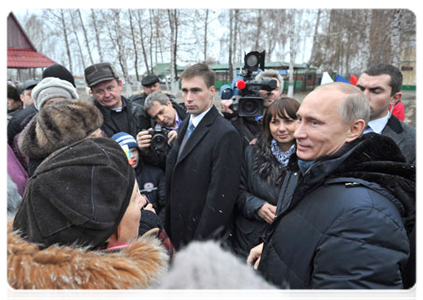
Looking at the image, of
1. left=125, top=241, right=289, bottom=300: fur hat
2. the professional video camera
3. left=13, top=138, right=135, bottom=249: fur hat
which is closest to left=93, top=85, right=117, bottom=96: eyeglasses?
the professional video camera

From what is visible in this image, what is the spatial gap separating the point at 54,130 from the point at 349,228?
1.70 m

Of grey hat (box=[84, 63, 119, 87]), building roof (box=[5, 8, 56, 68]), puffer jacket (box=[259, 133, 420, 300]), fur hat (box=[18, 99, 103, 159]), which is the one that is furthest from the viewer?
building roof (box=[5, 8, 56, 68])

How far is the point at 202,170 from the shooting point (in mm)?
2256

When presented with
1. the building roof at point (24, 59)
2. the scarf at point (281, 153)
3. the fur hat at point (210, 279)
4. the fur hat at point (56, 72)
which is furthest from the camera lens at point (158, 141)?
the building roof at point (24, 59)

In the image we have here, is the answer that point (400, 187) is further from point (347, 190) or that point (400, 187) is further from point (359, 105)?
point (359, 105)

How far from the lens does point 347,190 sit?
42.8 inches

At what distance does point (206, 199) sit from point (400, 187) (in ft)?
4.59

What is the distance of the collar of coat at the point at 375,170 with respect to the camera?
1.08 metres

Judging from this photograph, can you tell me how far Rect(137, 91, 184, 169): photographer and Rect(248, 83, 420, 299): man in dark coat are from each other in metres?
1.48

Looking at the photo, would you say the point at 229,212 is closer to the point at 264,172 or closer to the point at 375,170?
the point at 264,172

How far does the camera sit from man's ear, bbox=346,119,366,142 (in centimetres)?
131

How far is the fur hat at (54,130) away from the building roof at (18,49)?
16.1 m

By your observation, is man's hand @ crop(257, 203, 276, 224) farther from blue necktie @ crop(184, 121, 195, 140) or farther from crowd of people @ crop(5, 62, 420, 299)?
blue necktie @ crop(184, 121, 195, 140)

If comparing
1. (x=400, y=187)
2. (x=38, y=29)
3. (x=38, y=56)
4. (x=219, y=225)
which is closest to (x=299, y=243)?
(x=400, y=187)
